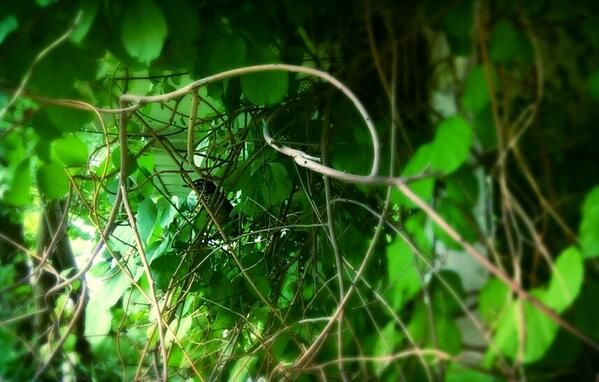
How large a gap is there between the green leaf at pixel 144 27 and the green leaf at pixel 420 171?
21cm

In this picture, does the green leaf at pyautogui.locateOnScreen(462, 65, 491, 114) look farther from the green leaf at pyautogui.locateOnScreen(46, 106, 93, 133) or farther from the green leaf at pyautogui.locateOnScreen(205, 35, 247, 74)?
the green leaf at pyautogui.locateOnScreen(46, 106, 93, 133)

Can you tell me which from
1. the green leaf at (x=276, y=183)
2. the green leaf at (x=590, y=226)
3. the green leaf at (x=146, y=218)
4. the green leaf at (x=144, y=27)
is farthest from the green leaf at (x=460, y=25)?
the green leaf at (x=146, y=218)

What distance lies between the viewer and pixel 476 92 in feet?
1.08

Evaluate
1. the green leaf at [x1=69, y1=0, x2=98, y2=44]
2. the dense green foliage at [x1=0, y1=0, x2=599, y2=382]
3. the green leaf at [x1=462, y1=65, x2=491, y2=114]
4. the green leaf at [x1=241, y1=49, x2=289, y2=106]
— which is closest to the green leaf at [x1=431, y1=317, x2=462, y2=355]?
the dense green foliage at [x1=0, y1=0, x2=599, y2=382]

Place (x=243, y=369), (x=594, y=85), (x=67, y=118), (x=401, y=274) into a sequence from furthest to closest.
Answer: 1. (x=243, y=369)
2. (x=67, y=118)
3. (x=401, y=274)
4. (x=594, y=85)

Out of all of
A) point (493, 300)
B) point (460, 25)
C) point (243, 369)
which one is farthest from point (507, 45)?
point (243, 369)

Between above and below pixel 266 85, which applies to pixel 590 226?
below

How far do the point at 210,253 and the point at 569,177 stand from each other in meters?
0.49

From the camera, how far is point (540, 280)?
0.31m

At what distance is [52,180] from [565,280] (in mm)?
483

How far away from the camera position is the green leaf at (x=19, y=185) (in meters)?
0.54

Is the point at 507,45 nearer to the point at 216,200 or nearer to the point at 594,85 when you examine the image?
the point at 594,85

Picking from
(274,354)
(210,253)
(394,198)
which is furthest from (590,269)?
(210,253)

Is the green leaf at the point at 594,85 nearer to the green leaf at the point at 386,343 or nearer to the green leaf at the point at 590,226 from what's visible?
the green leaf at the point at 590,226
